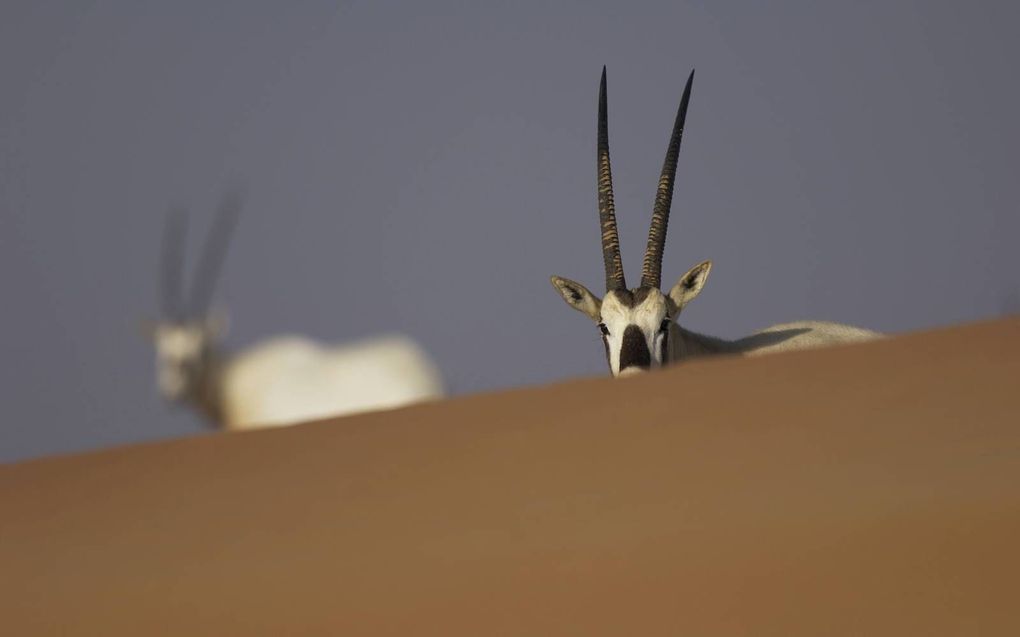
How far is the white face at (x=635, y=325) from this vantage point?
5867 millimetres

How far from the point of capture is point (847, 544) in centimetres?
201

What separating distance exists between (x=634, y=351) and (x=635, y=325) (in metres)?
0.26

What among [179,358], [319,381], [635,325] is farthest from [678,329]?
[179,358]

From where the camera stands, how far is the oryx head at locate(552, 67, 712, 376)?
5.93m

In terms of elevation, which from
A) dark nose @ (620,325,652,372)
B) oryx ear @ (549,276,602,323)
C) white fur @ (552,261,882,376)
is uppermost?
oryx ear @ (549,276,602,323)

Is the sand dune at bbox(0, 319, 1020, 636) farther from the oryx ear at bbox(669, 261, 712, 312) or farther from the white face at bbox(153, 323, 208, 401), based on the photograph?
the white face at bbox(153, 323, 208, 401)

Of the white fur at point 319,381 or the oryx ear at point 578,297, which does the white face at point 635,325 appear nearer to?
the oryx ear at point 578,297

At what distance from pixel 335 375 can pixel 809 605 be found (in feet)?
26.2

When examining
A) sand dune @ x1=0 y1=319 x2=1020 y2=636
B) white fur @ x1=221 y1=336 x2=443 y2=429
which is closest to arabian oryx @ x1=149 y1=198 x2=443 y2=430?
white fur @ x1=221 y1=336 x2=443 y2=429

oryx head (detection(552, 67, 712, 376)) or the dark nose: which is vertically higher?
oryx head (detection(552, 67, 712, 376))

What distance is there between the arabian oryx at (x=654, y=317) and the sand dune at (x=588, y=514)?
2.71 meters

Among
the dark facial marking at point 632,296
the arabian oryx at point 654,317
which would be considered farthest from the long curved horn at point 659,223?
Answer: the dark facial marking at point 632,296

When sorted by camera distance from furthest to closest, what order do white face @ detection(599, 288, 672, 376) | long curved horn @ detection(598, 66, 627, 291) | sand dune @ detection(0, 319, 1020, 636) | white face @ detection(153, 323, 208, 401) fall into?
white face @ detection(153, 323, 208, 401) < long curved horn @ detection(598, 66, 627, 291) < white face @ detection(599, 288, 672, 376) < sand dune @ detection(0, 319, 1020, 636)

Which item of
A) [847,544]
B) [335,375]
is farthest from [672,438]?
[335,375]
